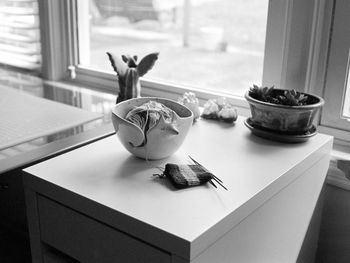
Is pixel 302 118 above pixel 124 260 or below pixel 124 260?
above

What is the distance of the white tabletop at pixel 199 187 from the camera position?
732mm

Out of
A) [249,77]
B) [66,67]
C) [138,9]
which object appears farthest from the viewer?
[66,67]

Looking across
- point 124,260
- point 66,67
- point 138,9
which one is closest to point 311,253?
point 124,260

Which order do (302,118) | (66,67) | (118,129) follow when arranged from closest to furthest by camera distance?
(118,129) → (302,118) → (66,67)

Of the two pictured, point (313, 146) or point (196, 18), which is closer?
point (313, 146)

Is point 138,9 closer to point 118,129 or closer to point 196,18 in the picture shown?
point 196,18

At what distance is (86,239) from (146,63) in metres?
0.60

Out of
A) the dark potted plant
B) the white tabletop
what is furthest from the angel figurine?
the dark potted plant

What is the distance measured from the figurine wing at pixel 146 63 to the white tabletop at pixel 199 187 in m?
0.25

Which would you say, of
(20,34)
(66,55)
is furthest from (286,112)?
(20,34)

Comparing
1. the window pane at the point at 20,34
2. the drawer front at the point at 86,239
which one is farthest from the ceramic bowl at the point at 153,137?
the window pane at the point at 20,34

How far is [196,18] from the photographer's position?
4.91 ft

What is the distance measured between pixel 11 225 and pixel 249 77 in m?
0.80

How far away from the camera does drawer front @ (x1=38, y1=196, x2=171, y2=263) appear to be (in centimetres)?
74
